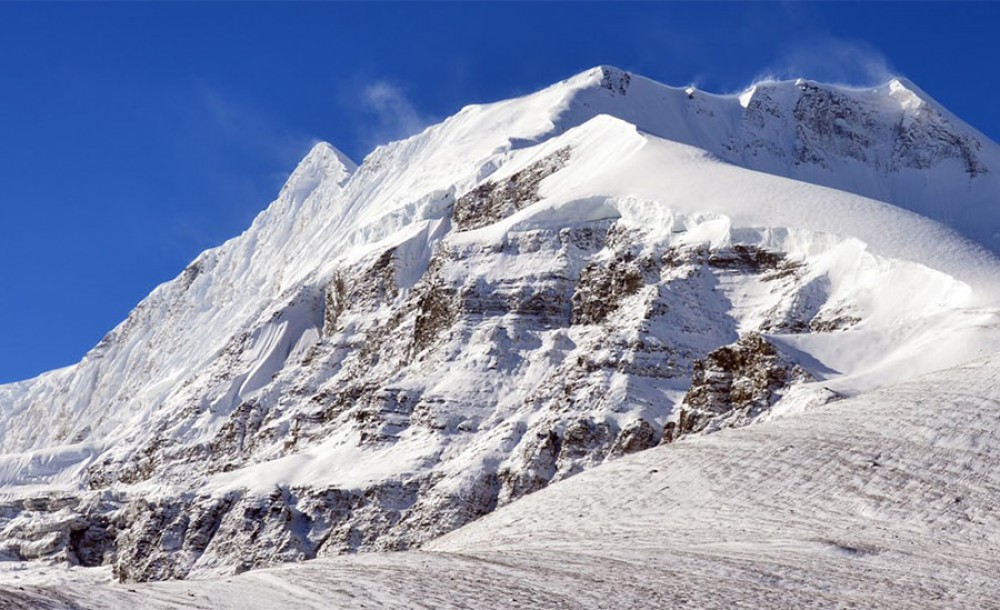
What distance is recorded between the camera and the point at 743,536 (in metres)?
46.4

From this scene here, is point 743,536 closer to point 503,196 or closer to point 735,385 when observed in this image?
point 735,385

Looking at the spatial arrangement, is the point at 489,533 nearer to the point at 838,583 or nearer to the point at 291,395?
the point at 838,583

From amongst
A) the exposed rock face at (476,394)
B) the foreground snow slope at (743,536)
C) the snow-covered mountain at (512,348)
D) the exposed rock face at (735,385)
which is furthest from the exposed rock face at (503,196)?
the foreground snow slope at (743,536)

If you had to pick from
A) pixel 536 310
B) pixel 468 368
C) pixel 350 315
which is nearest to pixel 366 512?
pixel 468 368

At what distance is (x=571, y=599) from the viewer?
33.5 m

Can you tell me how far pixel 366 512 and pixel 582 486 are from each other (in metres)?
48.3

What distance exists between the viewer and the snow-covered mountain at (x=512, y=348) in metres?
99.7

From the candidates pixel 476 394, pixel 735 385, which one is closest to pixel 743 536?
pixel 735 385

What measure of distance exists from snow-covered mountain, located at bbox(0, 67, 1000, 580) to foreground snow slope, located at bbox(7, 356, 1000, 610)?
23299 mm

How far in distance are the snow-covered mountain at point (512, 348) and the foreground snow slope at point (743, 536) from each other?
23.3m

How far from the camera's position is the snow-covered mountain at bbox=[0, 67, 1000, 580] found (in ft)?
327

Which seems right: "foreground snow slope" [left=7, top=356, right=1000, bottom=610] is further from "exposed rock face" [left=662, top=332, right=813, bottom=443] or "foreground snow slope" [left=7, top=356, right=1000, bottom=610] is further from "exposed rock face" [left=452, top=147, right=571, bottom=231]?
"exposed rock face" [left=452, top=147, right=571, bottom=231]

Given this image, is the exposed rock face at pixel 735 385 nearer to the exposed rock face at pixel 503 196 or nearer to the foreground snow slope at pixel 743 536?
the foreground snow slope at pixel 743 536

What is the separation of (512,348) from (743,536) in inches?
2885
